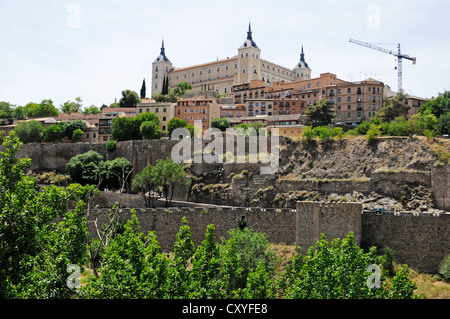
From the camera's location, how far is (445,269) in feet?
101

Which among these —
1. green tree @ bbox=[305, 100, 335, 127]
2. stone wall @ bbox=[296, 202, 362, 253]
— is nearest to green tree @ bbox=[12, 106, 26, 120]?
green tree @ bbox=[305, 100, 335, 127]

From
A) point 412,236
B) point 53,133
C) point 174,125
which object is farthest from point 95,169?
point 412,236

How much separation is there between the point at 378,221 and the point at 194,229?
1354cm

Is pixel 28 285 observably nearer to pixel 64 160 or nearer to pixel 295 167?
pixel 295 167

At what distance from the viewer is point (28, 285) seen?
64.6 feet

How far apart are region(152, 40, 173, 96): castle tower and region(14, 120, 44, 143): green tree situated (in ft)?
173

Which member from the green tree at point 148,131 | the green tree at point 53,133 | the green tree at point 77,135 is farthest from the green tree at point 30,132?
the green tree at point 148,131

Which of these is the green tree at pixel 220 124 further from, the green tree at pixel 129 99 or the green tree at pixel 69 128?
the green tree at pixel 129 99

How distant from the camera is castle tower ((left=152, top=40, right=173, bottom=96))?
129000 millimetres

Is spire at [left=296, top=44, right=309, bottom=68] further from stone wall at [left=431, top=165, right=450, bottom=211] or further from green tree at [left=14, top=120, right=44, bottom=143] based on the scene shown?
stone wall at [left=431, top=165, right=450, bottom=211]

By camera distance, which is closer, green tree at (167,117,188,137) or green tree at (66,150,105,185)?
green tree at (66,150,105,185)

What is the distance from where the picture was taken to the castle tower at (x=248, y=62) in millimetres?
111500

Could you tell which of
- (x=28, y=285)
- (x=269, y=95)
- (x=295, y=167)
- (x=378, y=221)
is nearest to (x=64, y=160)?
(x=295, y=167)

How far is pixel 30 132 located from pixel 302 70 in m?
68.7
